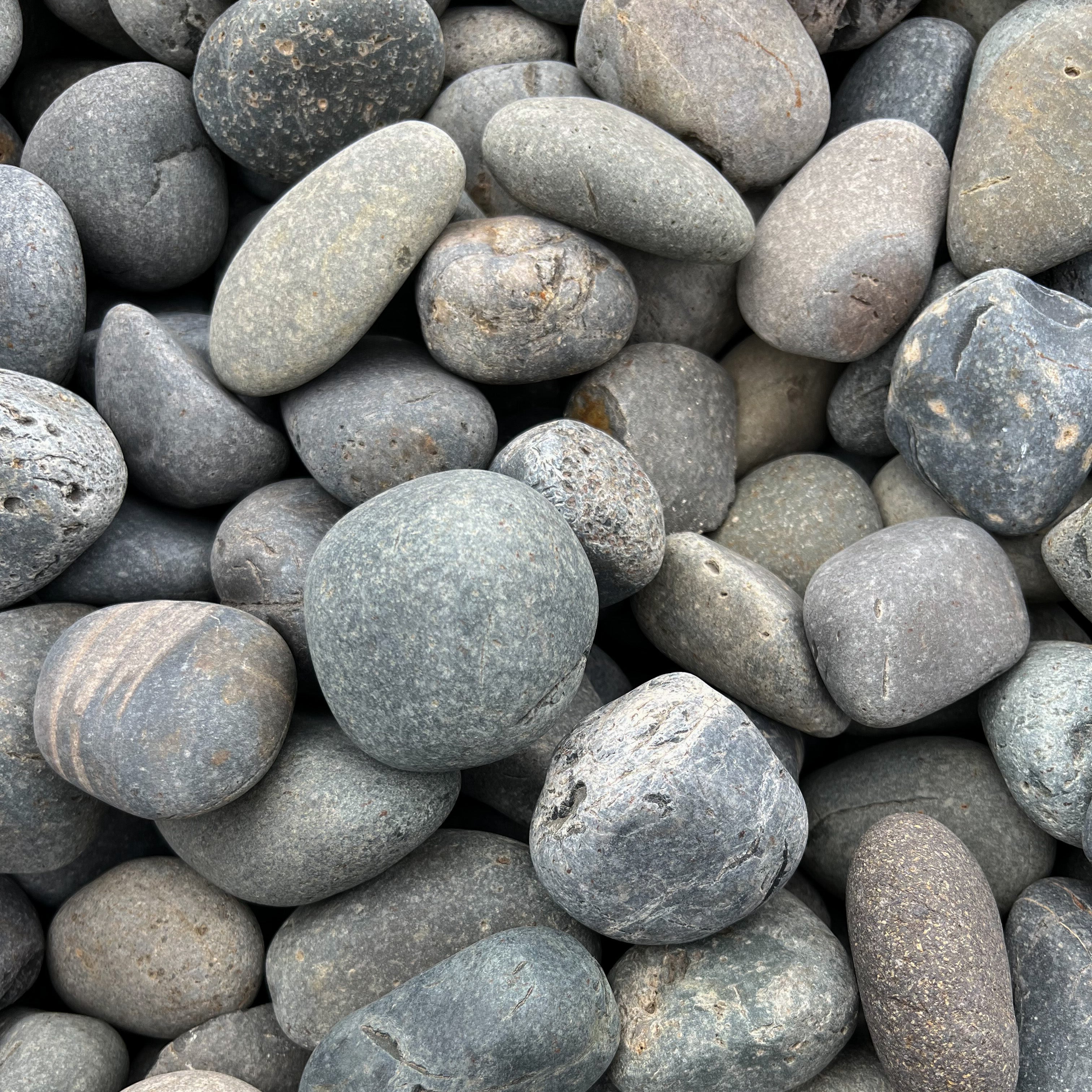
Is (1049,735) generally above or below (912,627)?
below

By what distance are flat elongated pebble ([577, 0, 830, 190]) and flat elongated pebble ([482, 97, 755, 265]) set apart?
143 mm

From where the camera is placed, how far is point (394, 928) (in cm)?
178

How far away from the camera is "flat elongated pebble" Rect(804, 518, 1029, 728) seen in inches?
70.7

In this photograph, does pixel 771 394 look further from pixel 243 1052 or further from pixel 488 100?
pixel 243 1052

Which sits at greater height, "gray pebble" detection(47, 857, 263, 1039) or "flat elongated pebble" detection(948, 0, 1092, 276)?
"flat elongated pebble" detection(948, 0, 1092, 276)

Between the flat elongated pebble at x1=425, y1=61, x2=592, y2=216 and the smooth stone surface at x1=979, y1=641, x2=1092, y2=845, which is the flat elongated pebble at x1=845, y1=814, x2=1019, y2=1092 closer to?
the smooth stone surface at x1=979, y1=641, x2=1092, y2=845

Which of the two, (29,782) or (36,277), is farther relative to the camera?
(36,277)

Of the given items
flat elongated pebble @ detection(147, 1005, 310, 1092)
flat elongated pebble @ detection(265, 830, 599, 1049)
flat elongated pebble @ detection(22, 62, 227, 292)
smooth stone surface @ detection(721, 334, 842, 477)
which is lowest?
flat elongated pebble @ detection(147, 1005, 310, 1092)

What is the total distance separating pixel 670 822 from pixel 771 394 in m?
1.16

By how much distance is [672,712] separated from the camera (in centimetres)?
163

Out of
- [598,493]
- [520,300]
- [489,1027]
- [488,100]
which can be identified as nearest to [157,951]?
[489,1027]

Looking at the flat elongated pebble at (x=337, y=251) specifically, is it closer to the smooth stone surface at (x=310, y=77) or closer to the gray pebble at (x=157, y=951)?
the smooth stone surface at (x=310, y=77)

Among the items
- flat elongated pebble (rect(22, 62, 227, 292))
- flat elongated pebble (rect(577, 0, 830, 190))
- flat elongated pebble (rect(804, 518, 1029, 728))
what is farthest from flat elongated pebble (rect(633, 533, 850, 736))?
flat elongated pebble (rect(22, 62, 227, 292))

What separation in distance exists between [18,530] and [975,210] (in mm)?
1962
